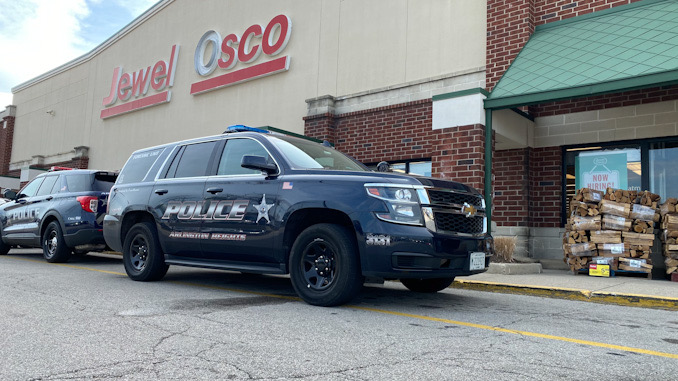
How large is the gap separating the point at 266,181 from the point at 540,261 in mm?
6506

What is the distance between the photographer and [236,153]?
6.64 meters

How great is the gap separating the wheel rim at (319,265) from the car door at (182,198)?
174 centimetres

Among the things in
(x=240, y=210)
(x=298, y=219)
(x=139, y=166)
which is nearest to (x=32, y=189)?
(x=139, y=166)

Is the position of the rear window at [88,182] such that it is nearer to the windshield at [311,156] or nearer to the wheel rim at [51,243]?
the wheel rim at [51,243]

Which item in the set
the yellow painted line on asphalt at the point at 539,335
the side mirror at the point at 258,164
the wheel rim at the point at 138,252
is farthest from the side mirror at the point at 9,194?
the yellow painted line on asphalt at the point at 539,335

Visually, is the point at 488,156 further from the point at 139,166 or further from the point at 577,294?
the point at 139,166

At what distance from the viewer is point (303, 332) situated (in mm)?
4188

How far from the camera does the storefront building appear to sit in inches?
368

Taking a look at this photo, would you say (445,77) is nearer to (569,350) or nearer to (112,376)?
(569,350)

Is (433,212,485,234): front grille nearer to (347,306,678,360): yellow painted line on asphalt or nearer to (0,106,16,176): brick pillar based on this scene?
(347,306,678,360): yellow painted line on asphalt

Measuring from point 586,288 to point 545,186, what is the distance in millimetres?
4012

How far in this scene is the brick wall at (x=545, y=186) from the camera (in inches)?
412

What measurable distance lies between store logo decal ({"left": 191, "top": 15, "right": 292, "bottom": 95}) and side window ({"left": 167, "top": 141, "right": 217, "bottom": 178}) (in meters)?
8.70

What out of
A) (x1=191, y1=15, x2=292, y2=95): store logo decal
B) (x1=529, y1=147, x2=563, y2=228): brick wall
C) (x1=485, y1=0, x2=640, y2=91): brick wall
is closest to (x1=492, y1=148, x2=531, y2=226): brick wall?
(x1=529, y1=147, x2=563, y2=228): brick wall
